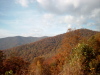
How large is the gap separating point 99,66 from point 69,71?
4.67 meters

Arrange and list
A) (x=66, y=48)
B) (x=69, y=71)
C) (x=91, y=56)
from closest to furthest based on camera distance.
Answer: (x=69, y=71) < (x=91, y=56) < (x=66, y=48)

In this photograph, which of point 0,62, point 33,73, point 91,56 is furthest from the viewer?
point 0,62

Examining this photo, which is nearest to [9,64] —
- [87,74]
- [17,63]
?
[17,63]

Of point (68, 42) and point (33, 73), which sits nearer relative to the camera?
point (33, 73)

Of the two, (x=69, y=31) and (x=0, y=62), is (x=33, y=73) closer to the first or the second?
(x=69, y=31)

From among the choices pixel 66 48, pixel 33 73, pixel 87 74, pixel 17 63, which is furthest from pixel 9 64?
pixel 87 74

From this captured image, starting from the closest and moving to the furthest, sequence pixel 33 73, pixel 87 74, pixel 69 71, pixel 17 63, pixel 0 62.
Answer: pixel 69 71
pixel 33 73
pixel 87 74
pixel 0 62
pixel 17 63

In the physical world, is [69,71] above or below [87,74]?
above

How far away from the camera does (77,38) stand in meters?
14.0

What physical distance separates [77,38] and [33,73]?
966 centimetres

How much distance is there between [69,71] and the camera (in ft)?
16.1

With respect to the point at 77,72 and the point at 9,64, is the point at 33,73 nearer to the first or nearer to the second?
the point at 77,72

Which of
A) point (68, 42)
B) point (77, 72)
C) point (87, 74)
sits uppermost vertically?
point (68, 42)

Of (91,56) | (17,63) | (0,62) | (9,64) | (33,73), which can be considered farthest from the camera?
(17,63)
